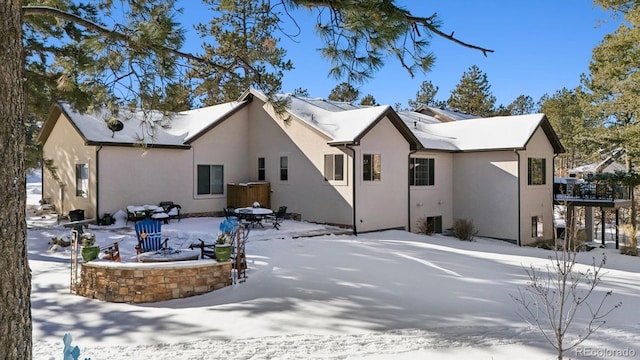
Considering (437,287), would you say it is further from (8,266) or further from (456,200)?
(456,200)

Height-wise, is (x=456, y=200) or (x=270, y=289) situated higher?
(x=456, y=200)

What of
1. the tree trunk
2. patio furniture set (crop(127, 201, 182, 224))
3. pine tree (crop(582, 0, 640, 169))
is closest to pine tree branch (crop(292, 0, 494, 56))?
the tree trunk

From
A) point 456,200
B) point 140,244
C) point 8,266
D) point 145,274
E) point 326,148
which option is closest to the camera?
point 8,266

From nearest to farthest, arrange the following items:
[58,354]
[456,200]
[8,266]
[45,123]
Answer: [8,266] < [58,354] < [45,123] < [456,200]

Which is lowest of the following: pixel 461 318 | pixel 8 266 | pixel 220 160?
pixel 461 318

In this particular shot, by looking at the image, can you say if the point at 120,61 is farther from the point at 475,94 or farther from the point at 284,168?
the point at 475,94

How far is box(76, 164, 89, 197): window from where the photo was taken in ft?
52.5

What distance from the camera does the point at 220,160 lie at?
18453mm

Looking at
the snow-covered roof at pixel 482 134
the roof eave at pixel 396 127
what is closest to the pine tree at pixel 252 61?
the roof eave at pixel 396 127

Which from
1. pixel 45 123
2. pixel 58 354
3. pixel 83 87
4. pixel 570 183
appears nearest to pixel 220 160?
pixel 45 123

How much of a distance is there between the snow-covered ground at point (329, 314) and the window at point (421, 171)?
6.70m

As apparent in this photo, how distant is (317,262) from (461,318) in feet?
14.2

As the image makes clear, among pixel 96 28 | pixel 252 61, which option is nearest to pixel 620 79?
pixel 252 61

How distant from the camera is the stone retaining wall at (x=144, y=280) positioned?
797 centimetres
